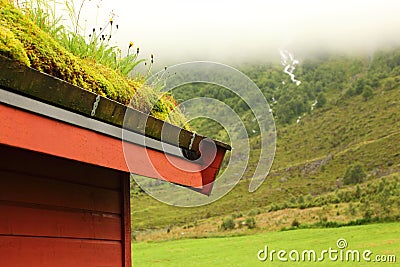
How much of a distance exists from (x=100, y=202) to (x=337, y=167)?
252 ft

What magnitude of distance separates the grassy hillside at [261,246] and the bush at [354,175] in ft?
83.3

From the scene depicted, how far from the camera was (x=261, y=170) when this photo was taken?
3068 mm

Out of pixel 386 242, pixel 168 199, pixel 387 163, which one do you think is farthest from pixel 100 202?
pixel 387 163

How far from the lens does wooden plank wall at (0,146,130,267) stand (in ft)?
8.38

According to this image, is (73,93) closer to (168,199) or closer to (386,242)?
(168,199)

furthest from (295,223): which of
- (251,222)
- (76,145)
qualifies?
(76,145)

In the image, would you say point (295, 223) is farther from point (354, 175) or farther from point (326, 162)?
point (326, 162)

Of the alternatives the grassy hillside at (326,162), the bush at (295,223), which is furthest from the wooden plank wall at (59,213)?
the bush at (295,223)

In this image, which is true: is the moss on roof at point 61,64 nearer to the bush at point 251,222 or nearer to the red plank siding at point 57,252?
the red plank siding at point 57,252

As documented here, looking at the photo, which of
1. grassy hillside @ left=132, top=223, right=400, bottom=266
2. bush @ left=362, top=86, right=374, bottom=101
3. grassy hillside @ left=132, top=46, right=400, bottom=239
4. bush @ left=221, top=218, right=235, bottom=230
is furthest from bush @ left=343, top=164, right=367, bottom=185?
grassy hillside @ left=132, top=223, right=400, bottom=266

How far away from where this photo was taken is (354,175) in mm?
69000

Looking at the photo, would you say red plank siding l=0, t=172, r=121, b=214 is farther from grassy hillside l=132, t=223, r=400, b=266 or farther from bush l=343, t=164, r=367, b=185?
bush l=343, t=164, r=367, b=185

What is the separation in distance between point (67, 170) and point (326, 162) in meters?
Answer: 79.1

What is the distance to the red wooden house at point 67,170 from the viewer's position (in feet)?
6.95
